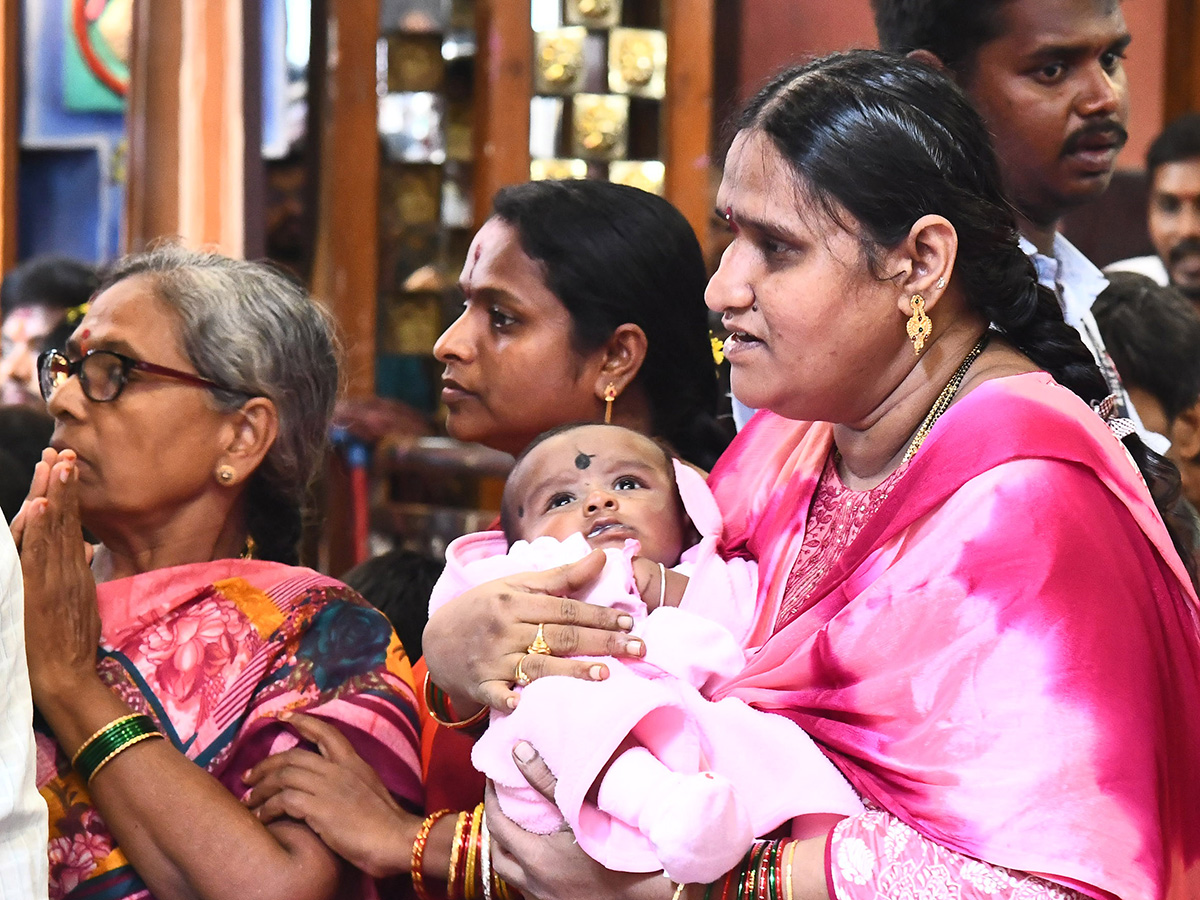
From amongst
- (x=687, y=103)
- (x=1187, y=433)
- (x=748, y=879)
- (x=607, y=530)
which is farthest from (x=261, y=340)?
(x=687, y=103)

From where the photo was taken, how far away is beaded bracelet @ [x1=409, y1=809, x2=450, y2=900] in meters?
2.06

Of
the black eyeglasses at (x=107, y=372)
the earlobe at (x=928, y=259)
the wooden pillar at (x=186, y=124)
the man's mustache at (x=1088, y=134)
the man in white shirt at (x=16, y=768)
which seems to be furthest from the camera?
the wooden pillar at (x=186, y=124)

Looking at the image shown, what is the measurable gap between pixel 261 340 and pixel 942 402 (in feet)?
3.78

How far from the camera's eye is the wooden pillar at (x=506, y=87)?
6.16 m

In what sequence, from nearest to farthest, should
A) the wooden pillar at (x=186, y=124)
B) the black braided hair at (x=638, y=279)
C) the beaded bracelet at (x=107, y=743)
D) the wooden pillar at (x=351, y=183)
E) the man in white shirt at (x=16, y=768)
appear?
the man in white shirt at (x=16, y=768), the beaded bracelet at (x=107, y=743), the black braided hair at (x=638, y=279), the wooden pillar at (x=186, y=124), the wooden pillar at (x=351, y=183)

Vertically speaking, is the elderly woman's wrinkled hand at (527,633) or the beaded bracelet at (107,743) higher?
the elderly woman's wrinkled hand at (527,633)

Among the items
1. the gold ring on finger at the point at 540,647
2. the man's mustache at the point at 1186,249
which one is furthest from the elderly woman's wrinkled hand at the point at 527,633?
the man's mustache at the point at 1186,249

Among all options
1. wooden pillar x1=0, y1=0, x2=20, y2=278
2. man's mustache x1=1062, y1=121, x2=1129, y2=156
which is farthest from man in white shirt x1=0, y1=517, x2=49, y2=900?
wooden pillar x1=0, y1=0, x2=20, y2=278

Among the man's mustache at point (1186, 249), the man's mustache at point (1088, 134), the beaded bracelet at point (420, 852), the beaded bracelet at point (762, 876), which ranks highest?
the man's mustache at point (1088, 134)

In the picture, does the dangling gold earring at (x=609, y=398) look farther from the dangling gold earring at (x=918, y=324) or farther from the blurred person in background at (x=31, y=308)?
the blurred person in background at (x=31, y=308)

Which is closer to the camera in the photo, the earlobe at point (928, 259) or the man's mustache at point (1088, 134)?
the earlobe at point (928, 259)

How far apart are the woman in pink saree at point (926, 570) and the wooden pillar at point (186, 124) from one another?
3.94 m

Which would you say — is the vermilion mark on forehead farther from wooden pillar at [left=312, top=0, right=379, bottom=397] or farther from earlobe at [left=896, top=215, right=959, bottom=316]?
wooden pillar at [left=312, top=0, right=379, bottom=397]

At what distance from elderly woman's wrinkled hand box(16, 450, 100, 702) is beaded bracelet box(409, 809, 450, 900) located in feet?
1.73
